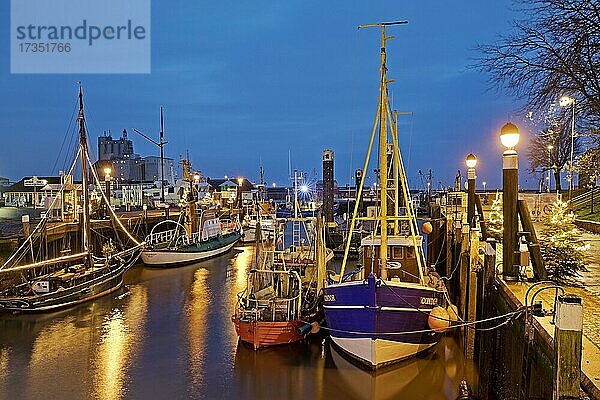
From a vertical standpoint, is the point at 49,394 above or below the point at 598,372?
below

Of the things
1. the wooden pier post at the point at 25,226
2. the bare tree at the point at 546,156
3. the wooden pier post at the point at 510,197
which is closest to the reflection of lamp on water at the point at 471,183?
the wooden pier post at the point at 510,197

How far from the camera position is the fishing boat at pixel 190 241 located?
113 ft

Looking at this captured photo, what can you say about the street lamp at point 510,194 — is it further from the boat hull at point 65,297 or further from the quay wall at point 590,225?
the boat hull at point 65,297

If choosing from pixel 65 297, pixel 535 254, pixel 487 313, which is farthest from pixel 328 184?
pixel 535 254

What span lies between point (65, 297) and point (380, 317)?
47.8 feet

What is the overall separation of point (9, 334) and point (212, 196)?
48.4 meters

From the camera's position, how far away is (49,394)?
13.1m

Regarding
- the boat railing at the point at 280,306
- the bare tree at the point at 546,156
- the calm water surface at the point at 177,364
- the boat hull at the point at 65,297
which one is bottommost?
the calm water surface at the point at 177,364

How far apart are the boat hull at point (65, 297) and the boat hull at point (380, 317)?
12.8m

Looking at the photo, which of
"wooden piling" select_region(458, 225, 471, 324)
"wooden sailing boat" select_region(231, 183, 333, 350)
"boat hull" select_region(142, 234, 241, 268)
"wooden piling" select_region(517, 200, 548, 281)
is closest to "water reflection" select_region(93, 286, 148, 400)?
"wooden sailing boat" select_region(231, 183, 333, 350)

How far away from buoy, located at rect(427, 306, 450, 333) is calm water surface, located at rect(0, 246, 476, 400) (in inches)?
48.2

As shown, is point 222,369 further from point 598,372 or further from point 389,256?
point 598,372

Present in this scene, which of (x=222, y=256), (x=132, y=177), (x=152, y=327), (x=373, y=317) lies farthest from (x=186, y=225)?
(x=132, y=177)

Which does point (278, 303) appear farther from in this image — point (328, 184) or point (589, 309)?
point (328, 184)
